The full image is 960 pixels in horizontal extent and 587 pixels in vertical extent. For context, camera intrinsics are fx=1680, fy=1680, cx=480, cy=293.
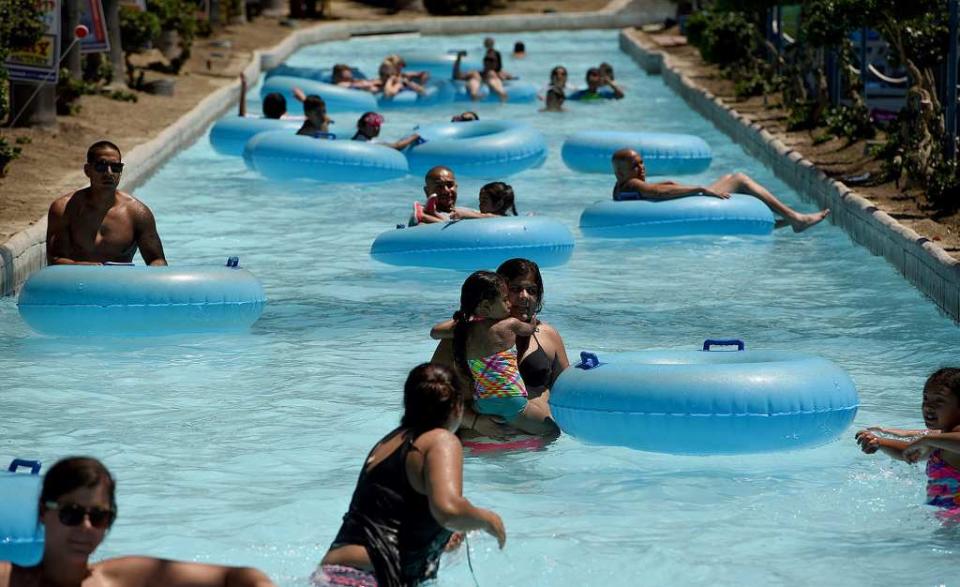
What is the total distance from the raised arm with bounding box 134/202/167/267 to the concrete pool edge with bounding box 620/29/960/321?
435cm

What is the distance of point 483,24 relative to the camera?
36.3 metres

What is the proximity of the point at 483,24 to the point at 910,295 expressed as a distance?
27.0 metres

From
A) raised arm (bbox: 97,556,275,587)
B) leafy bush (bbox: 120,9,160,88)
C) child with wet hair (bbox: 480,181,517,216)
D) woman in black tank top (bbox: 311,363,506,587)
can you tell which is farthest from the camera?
leafy bush (bbox: 120,9,160,88)

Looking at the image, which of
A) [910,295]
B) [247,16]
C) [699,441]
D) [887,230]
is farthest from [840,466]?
[247,16]

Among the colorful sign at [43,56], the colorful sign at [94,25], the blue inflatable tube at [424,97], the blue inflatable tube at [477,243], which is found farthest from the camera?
the blue inflatable tube at [424,97]

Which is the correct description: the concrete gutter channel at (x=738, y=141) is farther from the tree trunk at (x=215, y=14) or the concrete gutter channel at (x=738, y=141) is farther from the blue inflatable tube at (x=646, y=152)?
the tree trunk at (x=215, y=14)

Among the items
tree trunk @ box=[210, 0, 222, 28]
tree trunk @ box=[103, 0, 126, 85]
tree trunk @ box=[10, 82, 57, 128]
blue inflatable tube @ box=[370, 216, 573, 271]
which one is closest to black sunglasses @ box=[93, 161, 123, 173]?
blue inflatable tube @ box=[370, 216, 573, 271]

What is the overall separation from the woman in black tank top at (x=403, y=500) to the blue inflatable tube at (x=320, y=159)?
10.0 m

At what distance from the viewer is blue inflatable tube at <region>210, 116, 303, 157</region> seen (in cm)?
1642

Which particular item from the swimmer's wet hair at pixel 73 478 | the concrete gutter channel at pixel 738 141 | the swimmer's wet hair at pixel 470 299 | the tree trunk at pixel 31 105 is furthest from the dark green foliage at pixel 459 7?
the swimmer's wet hair at pixel 73 478

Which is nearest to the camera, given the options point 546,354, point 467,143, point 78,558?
point 78,558

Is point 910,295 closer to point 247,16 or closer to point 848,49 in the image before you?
point 848,49

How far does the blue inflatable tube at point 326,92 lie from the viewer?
68.0 feet

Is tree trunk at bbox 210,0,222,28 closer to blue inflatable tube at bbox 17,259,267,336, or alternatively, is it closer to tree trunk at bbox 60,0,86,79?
tree trunk at bbox 60,0,86,79
